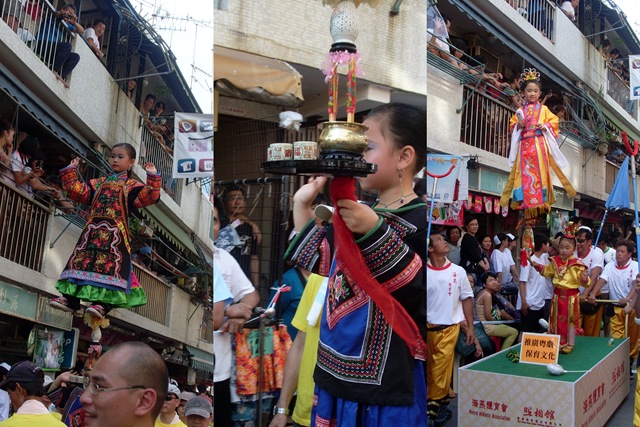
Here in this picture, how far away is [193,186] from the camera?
2.06 metres

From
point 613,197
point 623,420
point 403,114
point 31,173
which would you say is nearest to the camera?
point 403,114

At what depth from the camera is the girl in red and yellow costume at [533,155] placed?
10.4ft

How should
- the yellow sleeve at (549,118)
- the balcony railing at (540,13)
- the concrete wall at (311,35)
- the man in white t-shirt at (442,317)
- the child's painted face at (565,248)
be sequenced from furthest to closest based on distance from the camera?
the child's painted face at (565,248), the yellow sleeve at (549,118), the man in white t-shirt at (442,317), the balcony railing at (540,13), the concrete wall at (311,35)

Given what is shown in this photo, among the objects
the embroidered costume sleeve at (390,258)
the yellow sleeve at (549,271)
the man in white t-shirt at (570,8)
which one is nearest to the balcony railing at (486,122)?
the man in white t-shirt at (570,8)

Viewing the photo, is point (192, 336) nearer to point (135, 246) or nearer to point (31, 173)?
point (135, 246)

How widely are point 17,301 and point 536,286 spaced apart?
9.95 ft

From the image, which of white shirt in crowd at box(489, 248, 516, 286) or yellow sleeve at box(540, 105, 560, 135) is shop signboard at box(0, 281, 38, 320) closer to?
white shirt in crowd at box(489, 248, 516, 286)

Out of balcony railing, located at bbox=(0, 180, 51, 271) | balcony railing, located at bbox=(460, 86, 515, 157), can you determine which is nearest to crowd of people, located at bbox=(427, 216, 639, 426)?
balcony railing, located at bbox=(460, 86, 515, 157)

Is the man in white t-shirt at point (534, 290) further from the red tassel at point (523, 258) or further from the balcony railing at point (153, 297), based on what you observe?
the balcony railing at point (153, 297)

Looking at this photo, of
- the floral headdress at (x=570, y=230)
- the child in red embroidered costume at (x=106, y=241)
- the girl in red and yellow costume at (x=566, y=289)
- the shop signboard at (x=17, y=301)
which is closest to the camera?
the shop signboard at (x=17, y=301)

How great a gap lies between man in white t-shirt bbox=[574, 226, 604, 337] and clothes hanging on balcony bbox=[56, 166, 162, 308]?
266 cm

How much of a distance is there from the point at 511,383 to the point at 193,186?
79.3 inches

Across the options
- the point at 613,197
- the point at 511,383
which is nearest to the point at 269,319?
the point at 511,383

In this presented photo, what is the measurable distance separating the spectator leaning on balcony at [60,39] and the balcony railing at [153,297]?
1.97 ft
